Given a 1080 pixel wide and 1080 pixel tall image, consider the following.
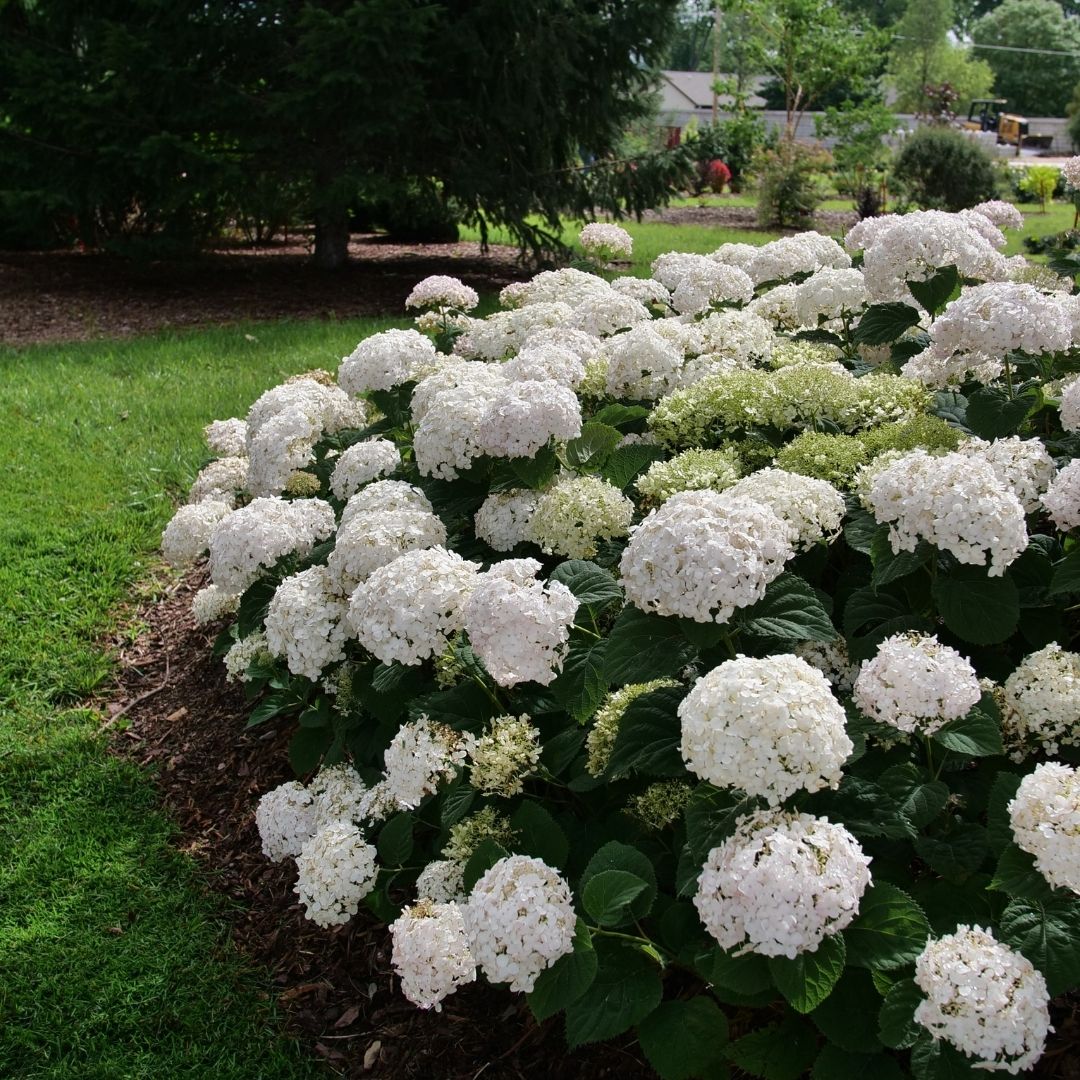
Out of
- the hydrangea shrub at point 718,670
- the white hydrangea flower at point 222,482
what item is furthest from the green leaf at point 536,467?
the white hydrangea flower at point 222,482

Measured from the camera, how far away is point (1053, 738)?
2096 mm

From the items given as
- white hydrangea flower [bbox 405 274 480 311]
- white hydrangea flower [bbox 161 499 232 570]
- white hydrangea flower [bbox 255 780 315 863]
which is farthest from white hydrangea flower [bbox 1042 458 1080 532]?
white hydrangea flower [bbox 161 499 232 570]

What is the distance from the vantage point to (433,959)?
208 cm

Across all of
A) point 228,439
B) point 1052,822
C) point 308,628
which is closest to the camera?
point 1052,822

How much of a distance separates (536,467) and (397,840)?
999 mm

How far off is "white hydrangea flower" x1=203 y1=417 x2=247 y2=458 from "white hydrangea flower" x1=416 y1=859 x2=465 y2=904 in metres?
2.84

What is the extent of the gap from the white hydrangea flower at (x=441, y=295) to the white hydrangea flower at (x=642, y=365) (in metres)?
1.18

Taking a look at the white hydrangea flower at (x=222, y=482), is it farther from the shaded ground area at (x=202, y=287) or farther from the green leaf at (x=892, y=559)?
the shaded ground area at (x=202, y=287)

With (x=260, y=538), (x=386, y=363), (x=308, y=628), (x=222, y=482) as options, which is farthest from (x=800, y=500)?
(x=222, y=482)

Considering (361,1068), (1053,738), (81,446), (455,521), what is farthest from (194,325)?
(1053,738)

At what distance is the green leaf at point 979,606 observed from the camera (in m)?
2.13

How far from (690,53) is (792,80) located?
270 feet

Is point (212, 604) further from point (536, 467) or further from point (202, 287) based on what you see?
point (202, 287)

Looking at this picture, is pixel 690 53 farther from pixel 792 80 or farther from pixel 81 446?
pixel 81 446
